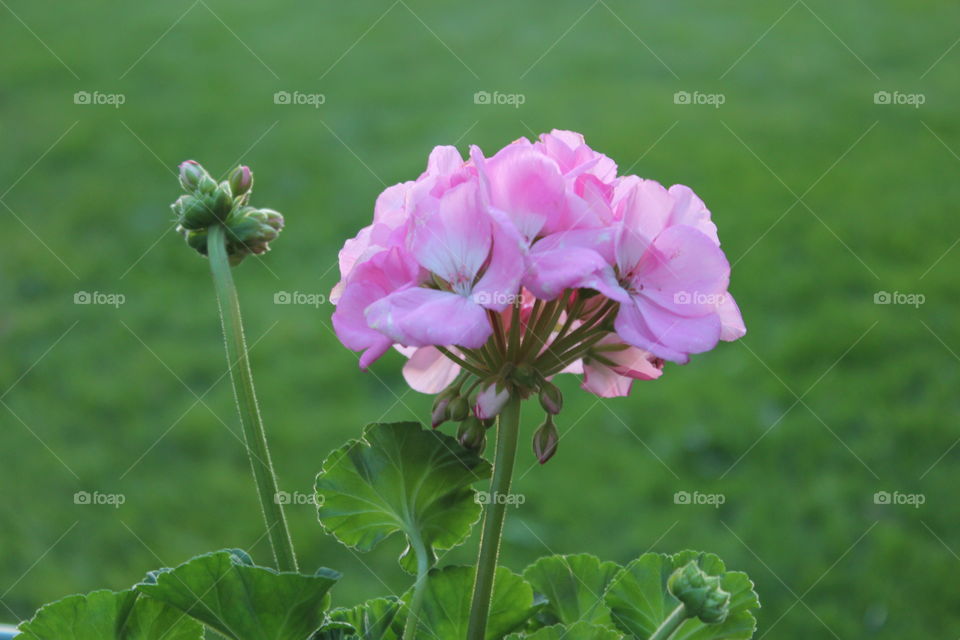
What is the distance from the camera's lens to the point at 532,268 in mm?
532

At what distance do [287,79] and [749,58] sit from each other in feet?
4.71

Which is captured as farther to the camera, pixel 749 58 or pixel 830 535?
pixel 749 58

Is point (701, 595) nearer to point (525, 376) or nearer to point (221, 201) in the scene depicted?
point (525, 376)

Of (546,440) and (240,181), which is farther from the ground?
(240,181)

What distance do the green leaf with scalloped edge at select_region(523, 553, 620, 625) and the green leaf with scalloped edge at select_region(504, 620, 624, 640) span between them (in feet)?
0.27

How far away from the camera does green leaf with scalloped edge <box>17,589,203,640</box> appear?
64 cm

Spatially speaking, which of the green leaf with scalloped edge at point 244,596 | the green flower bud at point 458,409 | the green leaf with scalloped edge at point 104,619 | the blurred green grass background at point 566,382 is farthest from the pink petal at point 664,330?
the blurred green grass background at point 566,382

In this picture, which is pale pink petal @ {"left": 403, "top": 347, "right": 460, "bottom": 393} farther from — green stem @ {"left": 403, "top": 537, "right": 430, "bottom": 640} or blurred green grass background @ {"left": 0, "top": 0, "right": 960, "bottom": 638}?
blurred green grass background @ {"left": 0, "top": 0, "right": 960, "bottom": 638}

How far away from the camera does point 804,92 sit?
3137mm

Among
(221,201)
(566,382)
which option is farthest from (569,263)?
(566,382)

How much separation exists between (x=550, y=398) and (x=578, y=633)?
0.58ft

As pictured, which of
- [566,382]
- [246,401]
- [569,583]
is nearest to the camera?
[246,401]

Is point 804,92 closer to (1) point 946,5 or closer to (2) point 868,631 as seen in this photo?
(1) point 946,5

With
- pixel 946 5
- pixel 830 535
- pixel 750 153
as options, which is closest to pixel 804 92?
pixel 750 153
